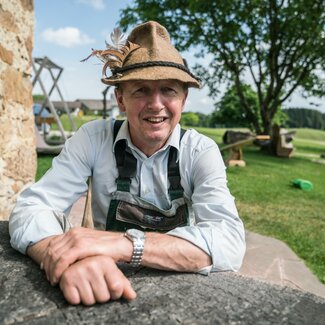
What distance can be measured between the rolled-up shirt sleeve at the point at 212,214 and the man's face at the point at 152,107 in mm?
212

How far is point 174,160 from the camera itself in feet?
6.81

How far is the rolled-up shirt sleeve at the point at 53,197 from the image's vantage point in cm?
152

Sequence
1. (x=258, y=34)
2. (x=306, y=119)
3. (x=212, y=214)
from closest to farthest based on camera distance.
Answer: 1. (x=212, y=214)
2. (x=258, y=34)
3. (x=306, y=119)

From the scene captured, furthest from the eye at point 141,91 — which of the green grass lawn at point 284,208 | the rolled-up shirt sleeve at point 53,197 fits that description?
the green grass lawn at point 284,208

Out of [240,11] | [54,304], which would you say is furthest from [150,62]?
[240,11]

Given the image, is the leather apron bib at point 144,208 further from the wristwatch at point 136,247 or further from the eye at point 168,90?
the wristwatch at point 136,247

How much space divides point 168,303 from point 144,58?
49.8 inches

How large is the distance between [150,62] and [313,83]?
56.4ft

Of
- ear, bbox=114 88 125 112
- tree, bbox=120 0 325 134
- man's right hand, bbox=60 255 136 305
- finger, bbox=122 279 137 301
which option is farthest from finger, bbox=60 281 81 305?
tree, bbox=120 0 325 134

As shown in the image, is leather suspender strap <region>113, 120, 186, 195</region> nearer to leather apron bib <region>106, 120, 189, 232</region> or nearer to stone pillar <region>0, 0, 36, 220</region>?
leather apron bib <region>106, 120, 189, 232</region>

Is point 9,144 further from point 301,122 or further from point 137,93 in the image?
point 301,122

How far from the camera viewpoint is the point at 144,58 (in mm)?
1920

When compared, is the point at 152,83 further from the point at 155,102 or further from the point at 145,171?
the point at 145,171

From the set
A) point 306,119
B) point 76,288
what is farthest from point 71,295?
point 306,119
